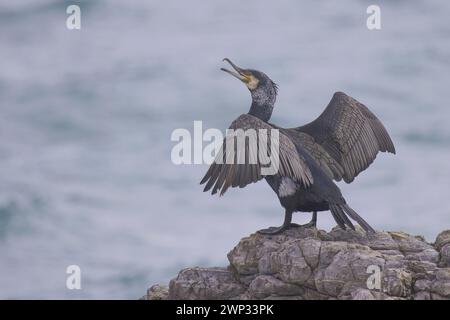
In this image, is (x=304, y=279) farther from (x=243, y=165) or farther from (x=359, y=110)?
(x=359, y=110)

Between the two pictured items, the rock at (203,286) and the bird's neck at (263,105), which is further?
the bird's neck at (263,105)

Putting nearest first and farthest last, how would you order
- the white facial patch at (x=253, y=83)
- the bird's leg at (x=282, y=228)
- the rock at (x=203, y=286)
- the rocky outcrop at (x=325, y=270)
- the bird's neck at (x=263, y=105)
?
the rocky outcrop at (x=325, y=270), the rock at (x=203, y=286), the bird's leg at (x=282, y=228), the bird's neck at (x=263, y=105), the white facial patch at (x=253, y=83)

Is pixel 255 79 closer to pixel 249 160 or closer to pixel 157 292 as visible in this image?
pixel 249 160

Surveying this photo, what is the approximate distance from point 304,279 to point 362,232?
2.08 meters

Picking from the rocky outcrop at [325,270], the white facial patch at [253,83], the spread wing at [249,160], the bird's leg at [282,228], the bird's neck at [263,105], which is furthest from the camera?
the white facial patch at [253,83]

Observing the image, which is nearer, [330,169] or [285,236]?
[285,236]

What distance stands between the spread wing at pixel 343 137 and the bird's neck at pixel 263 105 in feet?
2.38

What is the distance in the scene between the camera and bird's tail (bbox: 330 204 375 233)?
20.7 metres

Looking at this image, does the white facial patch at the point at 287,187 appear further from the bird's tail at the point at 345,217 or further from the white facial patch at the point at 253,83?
the white facial patch at the point at 253,83

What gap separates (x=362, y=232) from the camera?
21.3 meters

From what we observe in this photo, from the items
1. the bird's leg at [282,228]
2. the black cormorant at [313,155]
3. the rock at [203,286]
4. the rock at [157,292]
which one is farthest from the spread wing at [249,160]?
the rock at [157,292]

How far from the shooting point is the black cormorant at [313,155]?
2078 centimetres

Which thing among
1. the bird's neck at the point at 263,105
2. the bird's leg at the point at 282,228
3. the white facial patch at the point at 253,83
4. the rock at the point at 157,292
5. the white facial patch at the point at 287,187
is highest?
the white facial patch at the point at 253,83
